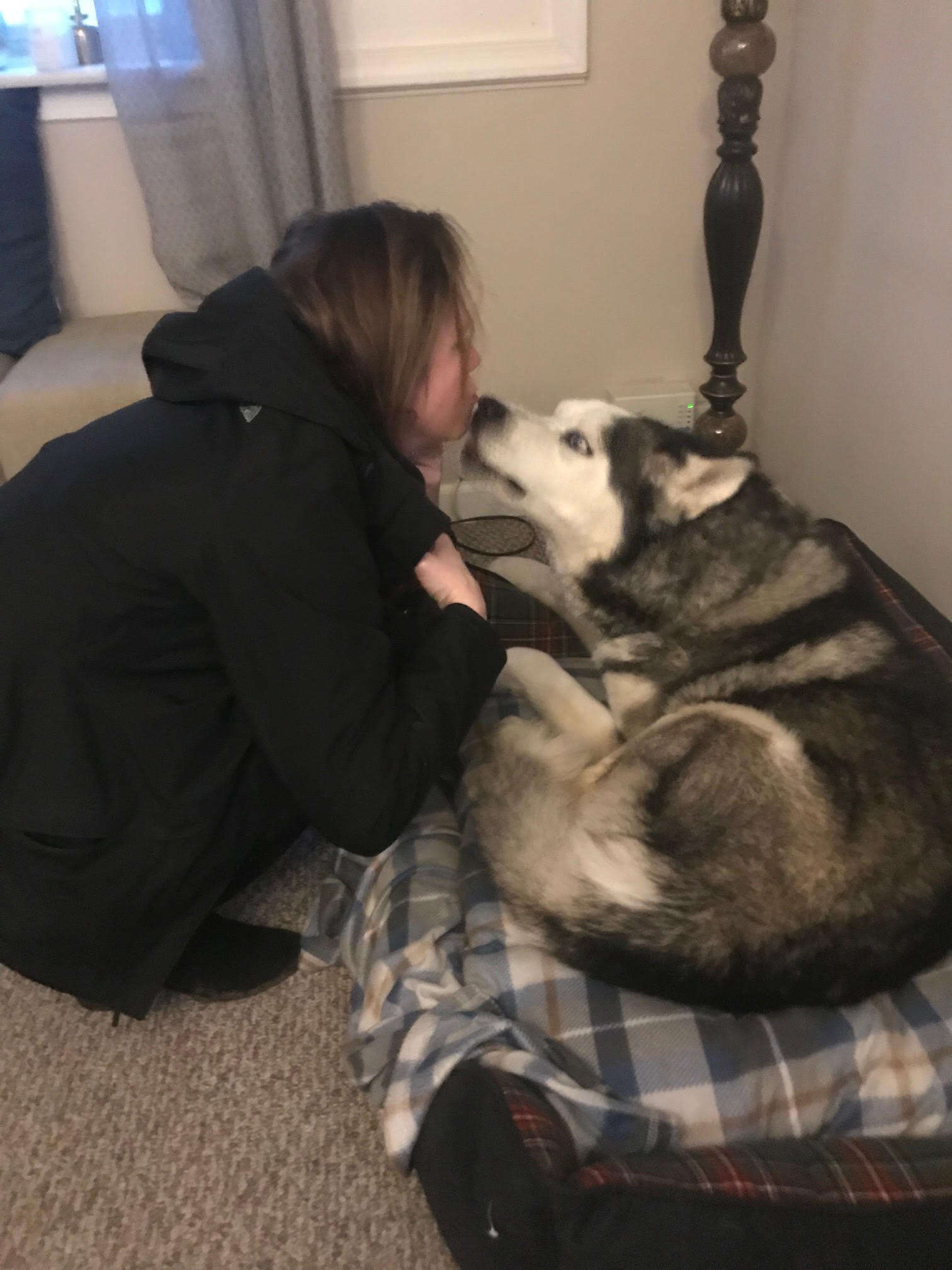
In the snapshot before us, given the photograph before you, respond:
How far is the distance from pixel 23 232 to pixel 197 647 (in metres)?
1.70

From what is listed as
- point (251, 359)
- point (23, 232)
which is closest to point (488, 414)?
point (251, 359)

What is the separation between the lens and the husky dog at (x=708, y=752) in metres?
1.23

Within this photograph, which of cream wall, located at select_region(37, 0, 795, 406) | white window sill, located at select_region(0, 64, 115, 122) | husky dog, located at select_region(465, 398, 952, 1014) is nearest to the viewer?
husky dog, located at select_region(465, 398, 952, 1014)

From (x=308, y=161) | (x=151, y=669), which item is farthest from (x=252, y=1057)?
(x=308, y=161)

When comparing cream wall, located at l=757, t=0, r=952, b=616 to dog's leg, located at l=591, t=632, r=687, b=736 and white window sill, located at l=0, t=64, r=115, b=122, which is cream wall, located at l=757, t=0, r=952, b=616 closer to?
dog's leg, located at l=591, t=632, r=687, b=736

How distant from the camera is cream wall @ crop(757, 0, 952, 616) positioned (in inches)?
76.2

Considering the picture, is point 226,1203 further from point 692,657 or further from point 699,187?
point 699,187

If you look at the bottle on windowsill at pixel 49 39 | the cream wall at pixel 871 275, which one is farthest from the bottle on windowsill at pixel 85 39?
the cream wall at pixel 871 275

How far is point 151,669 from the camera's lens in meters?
1.25

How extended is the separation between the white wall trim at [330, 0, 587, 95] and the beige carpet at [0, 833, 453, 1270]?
86.3 inches

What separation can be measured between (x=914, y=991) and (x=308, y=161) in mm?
2213

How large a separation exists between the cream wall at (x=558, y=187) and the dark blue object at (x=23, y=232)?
85 mm

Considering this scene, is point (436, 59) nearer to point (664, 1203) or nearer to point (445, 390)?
point (445, 390)

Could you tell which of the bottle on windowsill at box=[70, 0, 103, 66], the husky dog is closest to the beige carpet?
the husky dog
